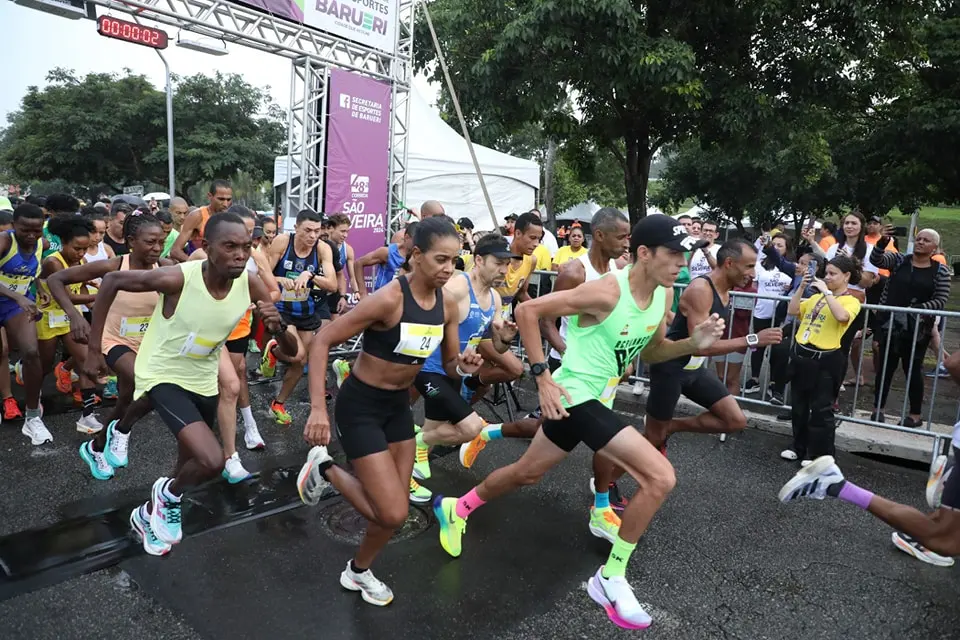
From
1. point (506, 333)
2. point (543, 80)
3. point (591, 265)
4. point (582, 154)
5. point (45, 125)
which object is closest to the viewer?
point (506, 333)

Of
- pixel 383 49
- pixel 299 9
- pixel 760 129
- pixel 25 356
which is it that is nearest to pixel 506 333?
pixel 25 356

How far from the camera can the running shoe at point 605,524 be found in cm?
414

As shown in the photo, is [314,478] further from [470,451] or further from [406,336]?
[470,451]

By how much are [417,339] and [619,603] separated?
157 centimetres

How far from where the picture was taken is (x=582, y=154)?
14305 millimetres

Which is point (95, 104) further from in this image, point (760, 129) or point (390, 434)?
point (390, 434)

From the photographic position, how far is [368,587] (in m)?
3.35

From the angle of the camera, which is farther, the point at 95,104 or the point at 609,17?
the point at 95,104

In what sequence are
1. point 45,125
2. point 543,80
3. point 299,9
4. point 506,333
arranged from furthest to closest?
point 45,125 < point 543,80 < point 299,9 < point 506,333

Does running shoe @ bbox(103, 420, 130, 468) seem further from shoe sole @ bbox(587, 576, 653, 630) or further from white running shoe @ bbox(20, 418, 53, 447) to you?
shoe sole @ bbox(587, 576, 653, 630)

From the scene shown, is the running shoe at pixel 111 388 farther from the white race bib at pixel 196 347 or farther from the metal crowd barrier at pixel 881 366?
the metal crowd barrier at pixel 881 366

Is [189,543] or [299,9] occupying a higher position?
[299,9]

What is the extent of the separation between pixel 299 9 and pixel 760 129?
25.4 ft

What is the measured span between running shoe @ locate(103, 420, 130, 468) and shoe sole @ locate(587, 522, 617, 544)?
314 cm
